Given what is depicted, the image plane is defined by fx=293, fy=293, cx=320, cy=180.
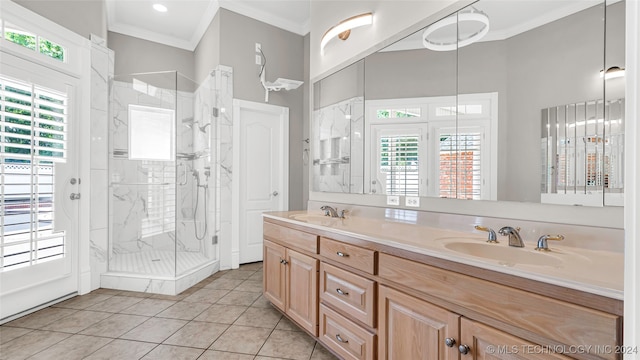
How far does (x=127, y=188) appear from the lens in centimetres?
346

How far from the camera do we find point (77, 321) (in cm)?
228

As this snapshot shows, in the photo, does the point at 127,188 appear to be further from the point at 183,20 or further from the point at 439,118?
the point at 439,118

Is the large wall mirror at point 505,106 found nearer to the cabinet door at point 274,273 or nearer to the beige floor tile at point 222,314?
the cabinet door at point 274,273

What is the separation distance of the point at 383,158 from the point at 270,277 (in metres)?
1.32

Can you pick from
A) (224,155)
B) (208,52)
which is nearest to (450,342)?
(224,155)

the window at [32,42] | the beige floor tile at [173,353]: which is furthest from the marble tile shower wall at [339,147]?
the window at [32,42]

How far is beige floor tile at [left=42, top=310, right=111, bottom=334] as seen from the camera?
2.16 meters

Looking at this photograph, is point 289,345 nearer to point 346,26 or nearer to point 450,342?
point 450,342

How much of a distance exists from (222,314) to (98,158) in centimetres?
203

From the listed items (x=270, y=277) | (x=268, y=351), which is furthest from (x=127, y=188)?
(x=268, y=351)

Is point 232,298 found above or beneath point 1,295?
beneath

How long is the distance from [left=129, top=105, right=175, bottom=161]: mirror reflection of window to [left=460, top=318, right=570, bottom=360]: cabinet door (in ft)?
11.2

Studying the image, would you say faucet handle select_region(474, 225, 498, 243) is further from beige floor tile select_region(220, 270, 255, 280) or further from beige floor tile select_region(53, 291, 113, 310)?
beige floor tile select_region(53, 291, 113, 310)

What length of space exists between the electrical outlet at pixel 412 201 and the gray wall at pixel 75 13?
3.28 metres
